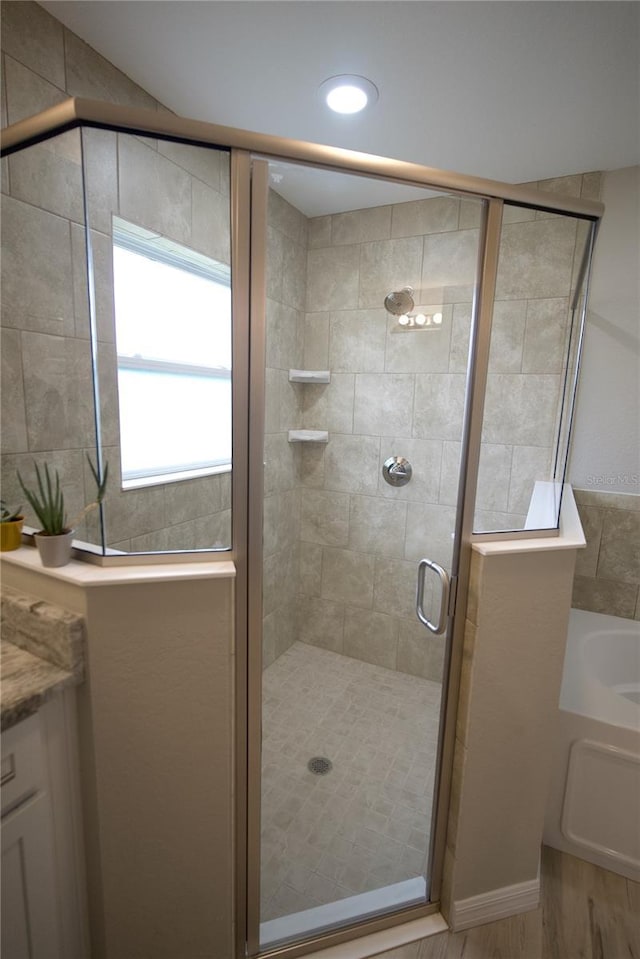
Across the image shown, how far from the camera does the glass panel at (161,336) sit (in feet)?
3.51

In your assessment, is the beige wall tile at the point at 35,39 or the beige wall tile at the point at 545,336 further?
the beige wall tile at the point at 545,336

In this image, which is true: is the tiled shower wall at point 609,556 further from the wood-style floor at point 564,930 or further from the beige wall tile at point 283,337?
the beige wall tile at point 283,337

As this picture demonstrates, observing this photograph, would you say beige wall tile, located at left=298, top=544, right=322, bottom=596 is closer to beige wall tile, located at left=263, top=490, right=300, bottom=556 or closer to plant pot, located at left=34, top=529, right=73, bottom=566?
beige wall tile, located at left=263, top=490, right=300, bottom=556

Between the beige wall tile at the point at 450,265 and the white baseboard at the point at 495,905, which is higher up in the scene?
the beige wall tile at the point at 450,265

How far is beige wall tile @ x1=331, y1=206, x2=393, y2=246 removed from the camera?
1.57 metres

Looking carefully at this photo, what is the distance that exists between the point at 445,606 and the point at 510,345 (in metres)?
0.80

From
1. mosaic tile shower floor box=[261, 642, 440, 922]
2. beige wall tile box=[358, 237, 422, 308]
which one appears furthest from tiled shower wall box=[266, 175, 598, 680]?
mosaic tile shower floor box=[261, 642, 440, 922]

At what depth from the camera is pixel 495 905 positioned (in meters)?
1.44

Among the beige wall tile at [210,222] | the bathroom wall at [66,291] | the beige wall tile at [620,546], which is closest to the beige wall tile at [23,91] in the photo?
the bathroom wall at [66,291]

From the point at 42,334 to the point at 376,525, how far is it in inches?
55.2

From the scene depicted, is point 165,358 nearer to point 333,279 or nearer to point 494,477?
point 333,279

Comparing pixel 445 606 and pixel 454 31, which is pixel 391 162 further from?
pixel 445 606

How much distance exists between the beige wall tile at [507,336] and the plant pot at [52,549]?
1145mm

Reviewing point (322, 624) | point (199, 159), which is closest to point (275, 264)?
point (199, 159)
